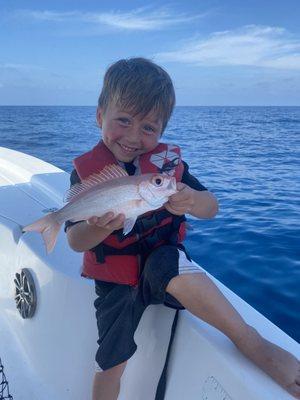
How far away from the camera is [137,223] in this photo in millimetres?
2389

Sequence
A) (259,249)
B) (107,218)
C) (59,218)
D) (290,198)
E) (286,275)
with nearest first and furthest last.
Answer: (107,218) < (59,218) < (286,275) < (259,249) < (290,198)

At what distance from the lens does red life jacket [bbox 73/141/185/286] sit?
7.84 ft

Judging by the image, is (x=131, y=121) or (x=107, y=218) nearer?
(x=107, y=218)

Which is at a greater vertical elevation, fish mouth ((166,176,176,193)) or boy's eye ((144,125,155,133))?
boy's eye ((144,125,155,133))

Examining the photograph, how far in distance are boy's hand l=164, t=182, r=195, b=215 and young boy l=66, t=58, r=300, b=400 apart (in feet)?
0.21

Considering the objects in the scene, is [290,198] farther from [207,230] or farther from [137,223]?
[137,223]

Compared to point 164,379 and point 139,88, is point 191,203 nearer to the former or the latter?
point 139,88

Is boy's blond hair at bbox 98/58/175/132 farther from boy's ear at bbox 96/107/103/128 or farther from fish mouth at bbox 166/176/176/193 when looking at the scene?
fish mouth at bbox 166/176/176/193

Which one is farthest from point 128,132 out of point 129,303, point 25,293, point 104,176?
point 25,293

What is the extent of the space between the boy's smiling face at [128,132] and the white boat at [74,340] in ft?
3.29

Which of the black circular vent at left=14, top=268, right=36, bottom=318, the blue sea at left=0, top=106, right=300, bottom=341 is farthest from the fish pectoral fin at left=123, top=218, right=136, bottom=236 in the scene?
the blue sea at left=0, top=106, right=300, bottom=341

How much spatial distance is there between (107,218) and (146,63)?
3.71ft

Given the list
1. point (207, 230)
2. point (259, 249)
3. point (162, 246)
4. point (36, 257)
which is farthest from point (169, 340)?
point (207, 230)

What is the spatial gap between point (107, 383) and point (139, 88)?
1.83 metres
